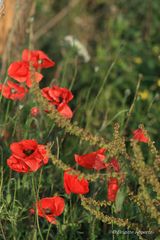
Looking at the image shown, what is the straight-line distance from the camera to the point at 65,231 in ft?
7.46

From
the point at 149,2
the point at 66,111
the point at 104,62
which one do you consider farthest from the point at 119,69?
the point at 66,111

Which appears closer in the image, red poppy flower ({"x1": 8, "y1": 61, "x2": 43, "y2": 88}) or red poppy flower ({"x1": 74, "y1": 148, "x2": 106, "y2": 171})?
red poppy flower ({"x1": 74, "y1": 148, "x2": 106, "y2": 171})

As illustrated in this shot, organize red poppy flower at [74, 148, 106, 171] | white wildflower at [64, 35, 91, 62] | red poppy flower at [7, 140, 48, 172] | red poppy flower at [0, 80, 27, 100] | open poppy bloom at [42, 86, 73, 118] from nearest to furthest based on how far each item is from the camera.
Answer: red poppy flower at [7, 140, 48, 172]
red poppy flower at [74, 148, 106, 171]
open poppy bloom at [42, 86, 73, 118]
red poppy flower at [0, 80, 27, 100]
white wildflower at [64, 35, 91, 62]

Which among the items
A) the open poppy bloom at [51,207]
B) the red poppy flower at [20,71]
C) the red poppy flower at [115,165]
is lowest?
the open poppy bloom at [51,207]

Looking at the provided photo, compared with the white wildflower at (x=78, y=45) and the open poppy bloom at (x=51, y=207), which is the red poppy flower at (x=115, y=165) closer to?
the open poppy bloom at (x=51, y=207)

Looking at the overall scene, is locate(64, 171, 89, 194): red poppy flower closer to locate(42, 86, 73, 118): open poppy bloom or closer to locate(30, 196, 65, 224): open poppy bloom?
locate(30, 196, 65, 224): open poppy bloom

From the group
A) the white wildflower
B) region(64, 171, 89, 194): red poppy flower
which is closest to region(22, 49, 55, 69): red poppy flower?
region(64, 171, 89, 194): red poppy flower

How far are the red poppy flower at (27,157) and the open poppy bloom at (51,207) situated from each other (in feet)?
0.44

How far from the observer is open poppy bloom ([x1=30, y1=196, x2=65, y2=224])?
2117 millimetres

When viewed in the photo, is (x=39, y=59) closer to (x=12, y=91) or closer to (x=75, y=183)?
(x=12, y=91)

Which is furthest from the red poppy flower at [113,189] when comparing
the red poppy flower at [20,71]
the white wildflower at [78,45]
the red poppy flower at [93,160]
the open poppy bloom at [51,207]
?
the white wildflower at [78,45]

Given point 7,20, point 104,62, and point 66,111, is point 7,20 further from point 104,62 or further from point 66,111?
point 66,111

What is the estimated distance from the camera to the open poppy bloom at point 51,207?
2.12 metres

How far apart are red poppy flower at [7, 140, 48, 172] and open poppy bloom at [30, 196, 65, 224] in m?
0.13
